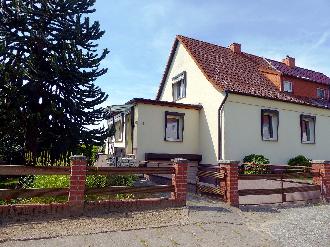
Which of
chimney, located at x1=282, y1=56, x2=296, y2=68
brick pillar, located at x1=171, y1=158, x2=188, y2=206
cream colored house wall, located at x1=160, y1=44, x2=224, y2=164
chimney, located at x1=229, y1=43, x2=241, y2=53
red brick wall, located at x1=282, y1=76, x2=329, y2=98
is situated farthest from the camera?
chimney, located at x1=282, y1=56, x2=296, y2=68

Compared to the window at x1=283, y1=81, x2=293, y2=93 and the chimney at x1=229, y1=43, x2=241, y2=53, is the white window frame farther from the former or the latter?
the window at x1=283, y1=81, x2=293, y2=93

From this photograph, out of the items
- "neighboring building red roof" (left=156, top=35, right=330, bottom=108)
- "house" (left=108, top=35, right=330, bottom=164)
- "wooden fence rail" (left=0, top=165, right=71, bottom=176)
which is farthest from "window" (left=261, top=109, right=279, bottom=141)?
"wooden fence rail" (left=0, top=165, right=71, bottom=176)

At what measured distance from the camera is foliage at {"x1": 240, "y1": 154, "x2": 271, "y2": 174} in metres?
16.0

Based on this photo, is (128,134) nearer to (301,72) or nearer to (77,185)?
(77,185)

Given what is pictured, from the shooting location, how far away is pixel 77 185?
760 cm

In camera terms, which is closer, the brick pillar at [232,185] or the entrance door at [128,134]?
the brick pillar at [232,185]

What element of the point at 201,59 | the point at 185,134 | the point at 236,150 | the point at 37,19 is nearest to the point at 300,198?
the point at 236,150

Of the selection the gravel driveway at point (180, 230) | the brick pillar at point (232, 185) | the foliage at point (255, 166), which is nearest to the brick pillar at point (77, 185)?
the gravel driveway at point (180, 230)

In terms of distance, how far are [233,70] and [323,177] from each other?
1066cm

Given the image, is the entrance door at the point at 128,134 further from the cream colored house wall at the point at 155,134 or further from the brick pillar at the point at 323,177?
the brick pillar at the point at 323,177

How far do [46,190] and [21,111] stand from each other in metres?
7.83

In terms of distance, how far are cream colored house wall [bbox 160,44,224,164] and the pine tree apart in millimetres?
6018

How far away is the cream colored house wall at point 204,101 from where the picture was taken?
17.5 meters

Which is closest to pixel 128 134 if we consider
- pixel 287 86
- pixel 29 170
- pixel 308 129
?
pixel 29 170
